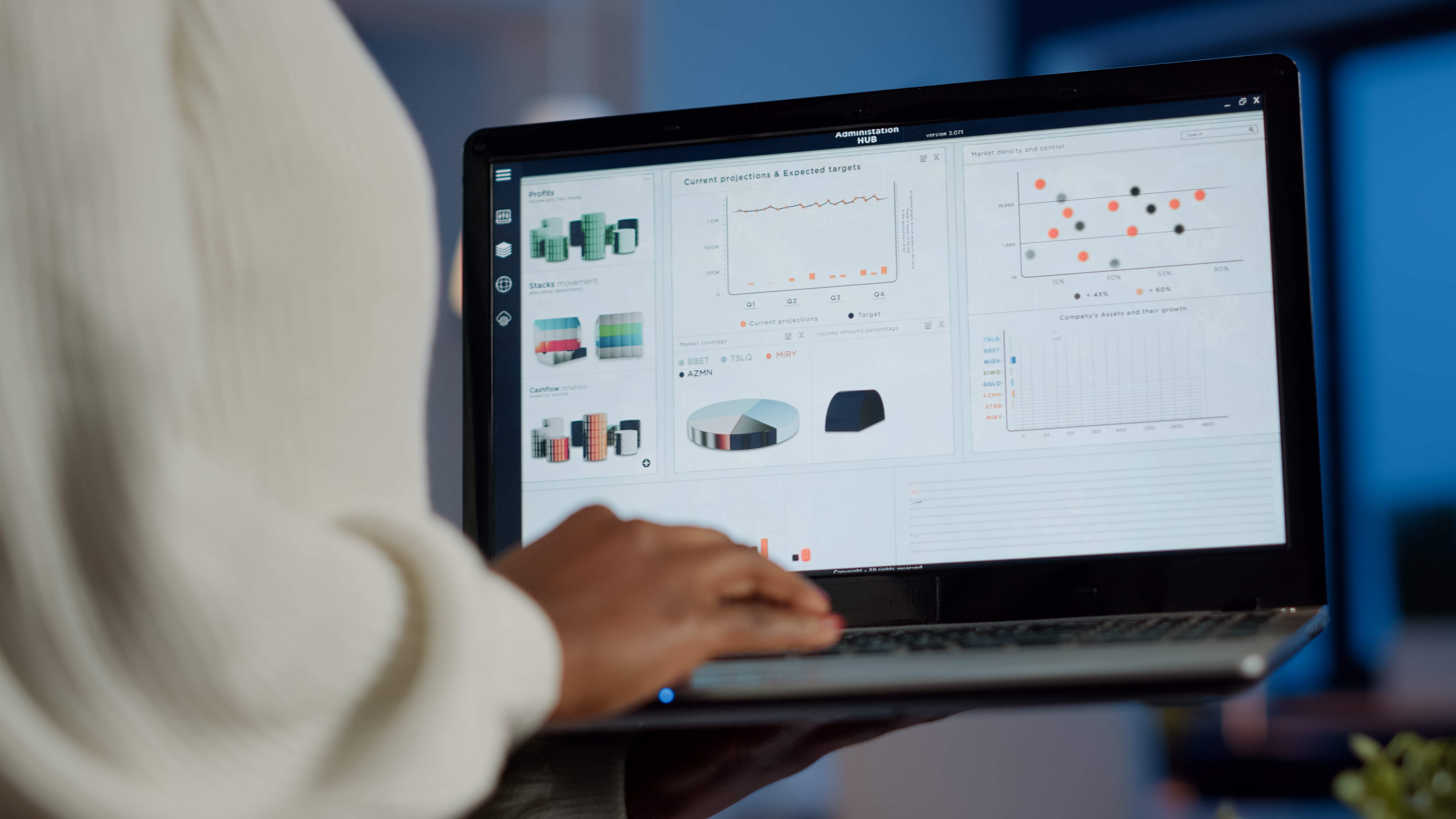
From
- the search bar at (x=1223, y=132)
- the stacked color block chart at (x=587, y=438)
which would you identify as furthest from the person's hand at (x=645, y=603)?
the search bar at (x=1223, y=132)

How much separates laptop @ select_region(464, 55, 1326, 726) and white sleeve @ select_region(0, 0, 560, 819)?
0.97 ft

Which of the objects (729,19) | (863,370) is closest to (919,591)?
(863,370)

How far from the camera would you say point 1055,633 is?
563 millimetres

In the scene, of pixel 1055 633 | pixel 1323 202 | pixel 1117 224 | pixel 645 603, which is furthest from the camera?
pixel 1323 202

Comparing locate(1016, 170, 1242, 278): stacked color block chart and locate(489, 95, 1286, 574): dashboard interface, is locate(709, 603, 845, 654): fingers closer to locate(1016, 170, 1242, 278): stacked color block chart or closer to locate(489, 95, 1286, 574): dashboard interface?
locate(489, 95, 1286, 574): dashboard interface

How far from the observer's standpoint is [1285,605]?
0.63 m

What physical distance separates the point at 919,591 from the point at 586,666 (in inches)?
12.9

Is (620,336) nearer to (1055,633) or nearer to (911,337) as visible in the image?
(911,337)

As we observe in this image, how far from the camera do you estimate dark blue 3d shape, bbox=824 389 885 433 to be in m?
0.68

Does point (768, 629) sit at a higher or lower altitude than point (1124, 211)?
lower

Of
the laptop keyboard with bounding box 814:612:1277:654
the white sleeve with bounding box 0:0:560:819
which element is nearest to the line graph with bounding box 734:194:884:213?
the laptop keyboard with bounding box 814:612:1277:654

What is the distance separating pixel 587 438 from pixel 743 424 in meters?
0.11

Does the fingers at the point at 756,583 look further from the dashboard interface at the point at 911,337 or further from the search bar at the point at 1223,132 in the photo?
the search bar at the point at 1223,132

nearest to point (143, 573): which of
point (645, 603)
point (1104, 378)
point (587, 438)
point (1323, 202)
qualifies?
point (645, 603)
